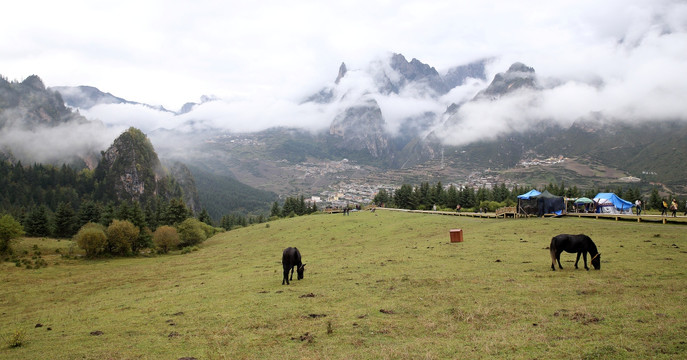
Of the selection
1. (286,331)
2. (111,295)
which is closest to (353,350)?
(286,331)

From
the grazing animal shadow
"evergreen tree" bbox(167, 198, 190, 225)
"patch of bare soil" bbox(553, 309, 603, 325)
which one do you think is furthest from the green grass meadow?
"evergreen tree" bbox(167, 198, 190, 225)

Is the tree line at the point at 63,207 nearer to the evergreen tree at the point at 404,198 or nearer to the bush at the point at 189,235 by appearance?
the bush at the point at 189,235

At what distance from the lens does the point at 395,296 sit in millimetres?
15508

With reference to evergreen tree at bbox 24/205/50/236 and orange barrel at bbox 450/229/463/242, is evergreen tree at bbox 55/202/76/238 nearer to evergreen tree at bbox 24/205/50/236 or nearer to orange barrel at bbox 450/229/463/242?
evergreen tree at bbox 24/205/50/236

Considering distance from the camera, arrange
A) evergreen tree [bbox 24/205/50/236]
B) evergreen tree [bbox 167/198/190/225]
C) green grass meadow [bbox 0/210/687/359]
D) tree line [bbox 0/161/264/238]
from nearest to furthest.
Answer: green grass meadow [bbox 0/210/687/359] → evergreen tree [bbox 24/205/50/236] → tree line [bbox 0/161/264/238] → evergreen tree [bbox 167/198/190/225]

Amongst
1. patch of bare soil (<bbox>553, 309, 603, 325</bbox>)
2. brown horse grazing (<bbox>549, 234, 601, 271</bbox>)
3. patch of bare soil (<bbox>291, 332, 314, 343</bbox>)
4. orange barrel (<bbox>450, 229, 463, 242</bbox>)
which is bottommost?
patch of bare soil (<bbox>291, 332, 314, 343</bbox>)

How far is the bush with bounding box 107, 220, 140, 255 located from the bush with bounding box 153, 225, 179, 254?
3.81 metres

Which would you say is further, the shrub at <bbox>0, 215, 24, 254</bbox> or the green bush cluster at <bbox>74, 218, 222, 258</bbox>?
the green bush cluster at <bbox>74, 218, 222, 258</bbox>

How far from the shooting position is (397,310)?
44.0 feet

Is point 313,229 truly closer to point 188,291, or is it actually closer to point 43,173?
point 188,291

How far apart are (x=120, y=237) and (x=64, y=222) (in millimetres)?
34991

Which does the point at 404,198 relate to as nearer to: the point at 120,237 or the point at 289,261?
the point at 120,237

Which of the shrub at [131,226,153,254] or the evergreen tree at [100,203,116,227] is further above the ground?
the evergreen tree at [100,203,116,227]

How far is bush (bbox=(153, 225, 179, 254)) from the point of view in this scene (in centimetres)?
6094
